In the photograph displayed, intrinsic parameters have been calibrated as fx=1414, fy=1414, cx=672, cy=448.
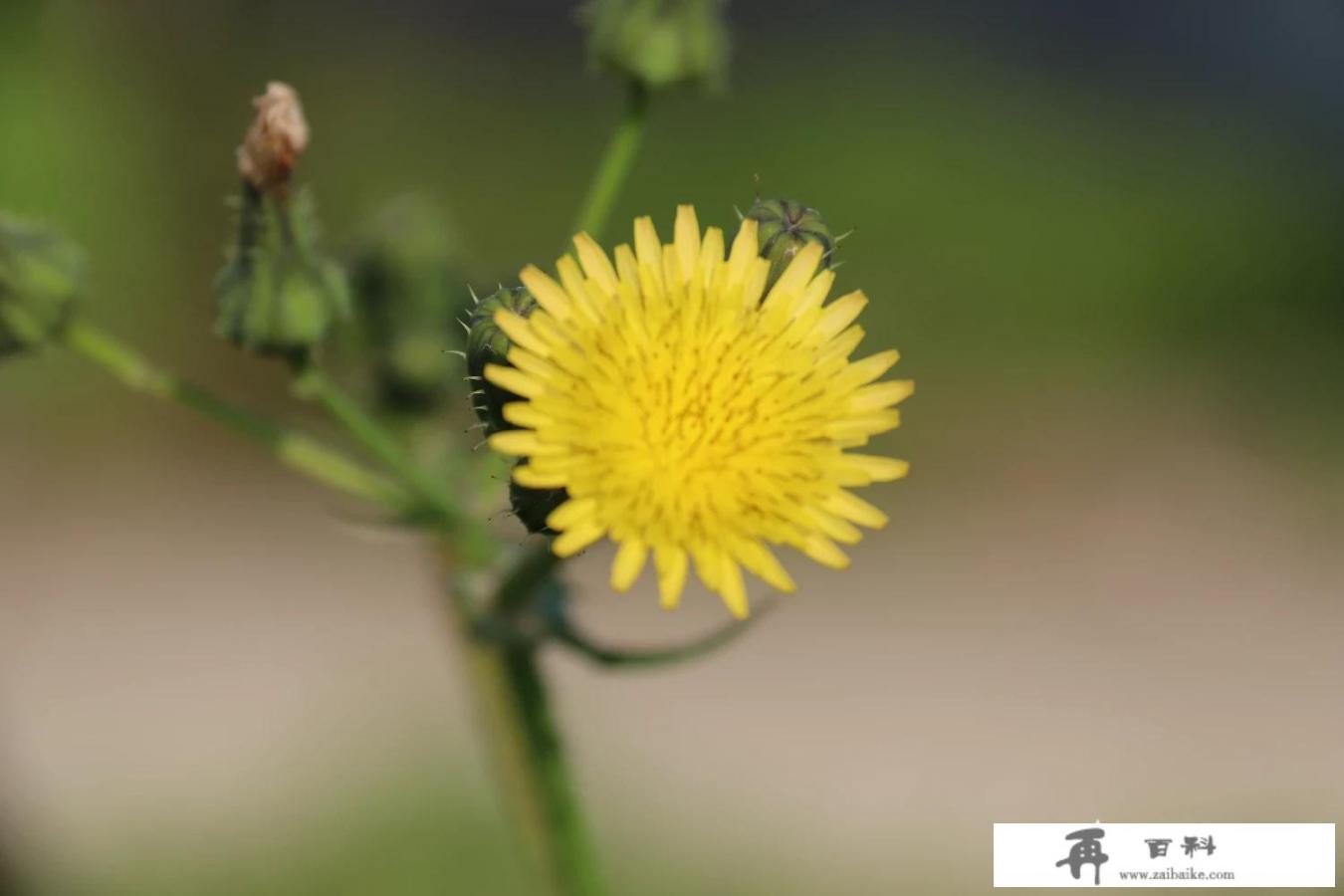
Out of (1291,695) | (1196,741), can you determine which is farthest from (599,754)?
(1291,695)

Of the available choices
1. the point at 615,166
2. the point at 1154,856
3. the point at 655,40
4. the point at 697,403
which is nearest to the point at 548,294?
the point at 697,403

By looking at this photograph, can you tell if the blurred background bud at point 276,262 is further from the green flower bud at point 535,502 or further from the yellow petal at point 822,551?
the yellow petal at point 822,551

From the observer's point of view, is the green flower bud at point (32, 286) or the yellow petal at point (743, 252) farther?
the green flower bud at point (32, 286)

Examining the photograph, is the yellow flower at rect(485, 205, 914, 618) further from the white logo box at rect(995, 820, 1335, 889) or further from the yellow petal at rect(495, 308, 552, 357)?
the white logo box at rect(995, 820, 1335, 889)

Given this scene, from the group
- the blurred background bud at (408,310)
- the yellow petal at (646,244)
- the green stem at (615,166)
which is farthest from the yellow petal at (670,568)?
the blurred background bud at (408,310)

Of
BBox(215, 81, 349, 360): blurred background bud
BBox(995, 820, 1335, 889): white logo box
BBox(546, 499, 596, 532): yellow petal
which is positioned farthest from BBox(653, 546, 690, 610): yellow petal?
BBox(995, 820, 1335, 889): white logo box

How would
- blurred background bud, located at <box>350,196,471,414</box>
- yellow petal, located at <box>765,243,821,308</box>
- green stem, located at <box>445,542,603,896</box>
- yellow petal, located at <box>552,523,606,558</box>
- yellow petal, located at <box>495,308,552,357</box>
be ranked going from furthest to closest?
blurred background bud, located at <box>350,196,471,414</box> < green stem, located at <box>445,542,603,896</box> < yellow petal, located at <box>765,243,821,308</box> < yellow petal, located at <box>495,308,552,357</box> < yellow petal, located at <box>552,523,606,558</box>

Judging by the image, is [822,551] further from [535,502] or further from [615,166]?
[615,166]
